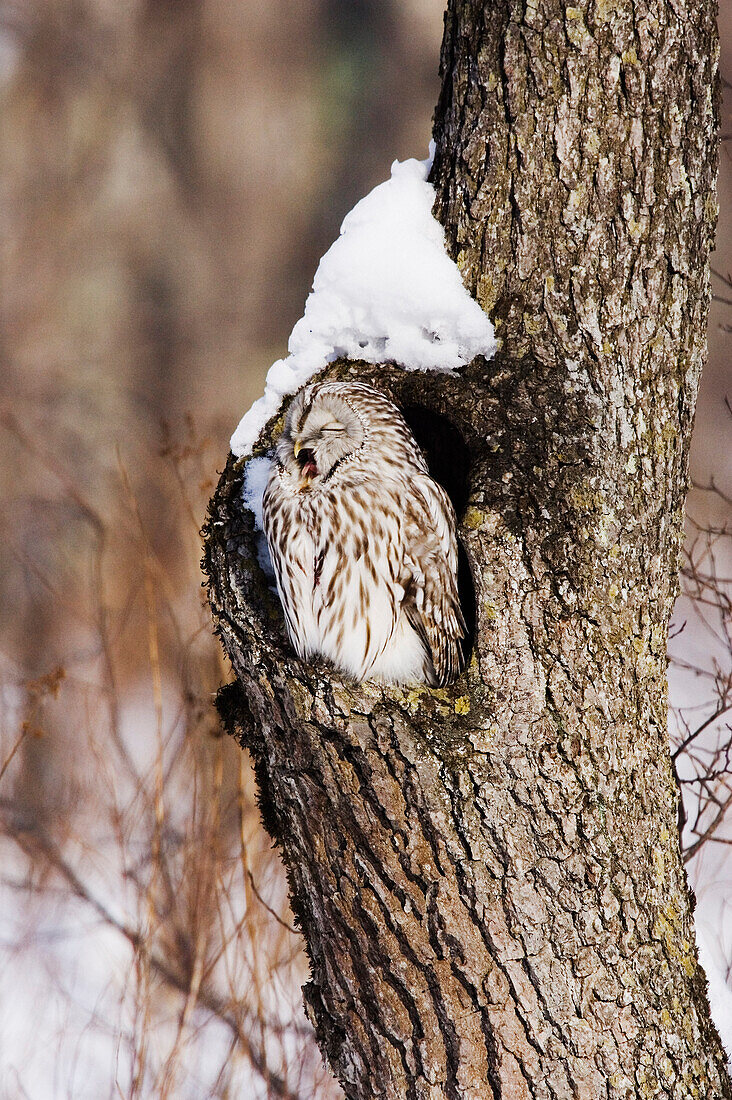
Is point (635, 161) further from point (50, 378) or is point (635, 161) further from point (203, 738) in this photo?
point (50, 378)

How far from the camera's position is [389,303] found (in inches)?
68.4

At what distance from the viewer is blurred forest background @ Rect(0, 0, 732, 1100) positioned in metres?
3.37

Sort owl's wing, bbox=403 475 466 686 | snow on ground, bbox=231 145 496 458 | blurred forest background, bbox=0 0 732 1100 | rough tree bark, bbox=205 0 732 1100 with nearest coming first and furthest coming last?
1. rough tree bark, bbox=205 0 732 1100
2. snow on ground, bbox=231 145 496 458
3. owl's wing, bbox=403 475 466 686
4. blurred forest background, bbox=0 0 732 1100

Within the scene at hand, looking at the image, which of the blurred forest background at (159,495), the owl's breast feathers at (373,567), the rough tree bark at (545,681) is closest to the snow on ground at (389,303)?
the rough tree bark at (545,681)

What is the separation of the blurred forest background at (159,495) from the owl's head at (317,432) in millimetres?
1739

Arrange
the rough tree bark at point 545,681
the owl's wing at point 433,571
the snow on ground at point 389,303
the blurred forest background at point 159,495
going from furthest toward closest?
the blurred forest background at point 159,495 < the owl's wing at point 433,571 < the snow on ground at point 389,303 < the rough tree bark at point 545,681

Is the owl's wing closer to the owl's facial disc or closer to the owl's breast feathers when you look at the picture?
the owl's breast feathers

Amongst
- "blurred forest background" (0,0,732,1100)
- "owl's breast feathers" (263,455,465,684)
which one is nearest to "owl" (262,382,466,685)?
"owl's breast feathers" (263,455,465,684)

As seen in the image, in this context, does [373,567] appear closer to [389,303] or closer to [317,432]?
[317,432]

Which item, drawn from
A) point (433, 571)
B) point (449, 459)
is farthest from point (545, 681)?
point (449, 459)

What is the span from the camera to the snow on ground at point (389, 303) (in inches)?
65.4

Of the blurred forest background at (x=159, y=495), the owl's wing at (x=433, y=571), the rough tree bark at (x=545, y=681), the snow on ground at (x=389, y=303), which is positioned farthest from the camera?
the blurred forest background at (x=159, y=495)

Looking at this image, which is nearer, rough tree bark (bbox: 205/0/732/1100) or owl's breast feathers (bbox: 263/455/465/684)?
rough tree bark (bbox: 205/0/732/1100)

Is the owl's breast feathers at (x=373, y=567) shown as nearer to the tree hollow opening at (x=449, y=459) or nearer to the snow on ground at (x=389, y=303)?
the tree hollow opening at (x=449, y=459)
